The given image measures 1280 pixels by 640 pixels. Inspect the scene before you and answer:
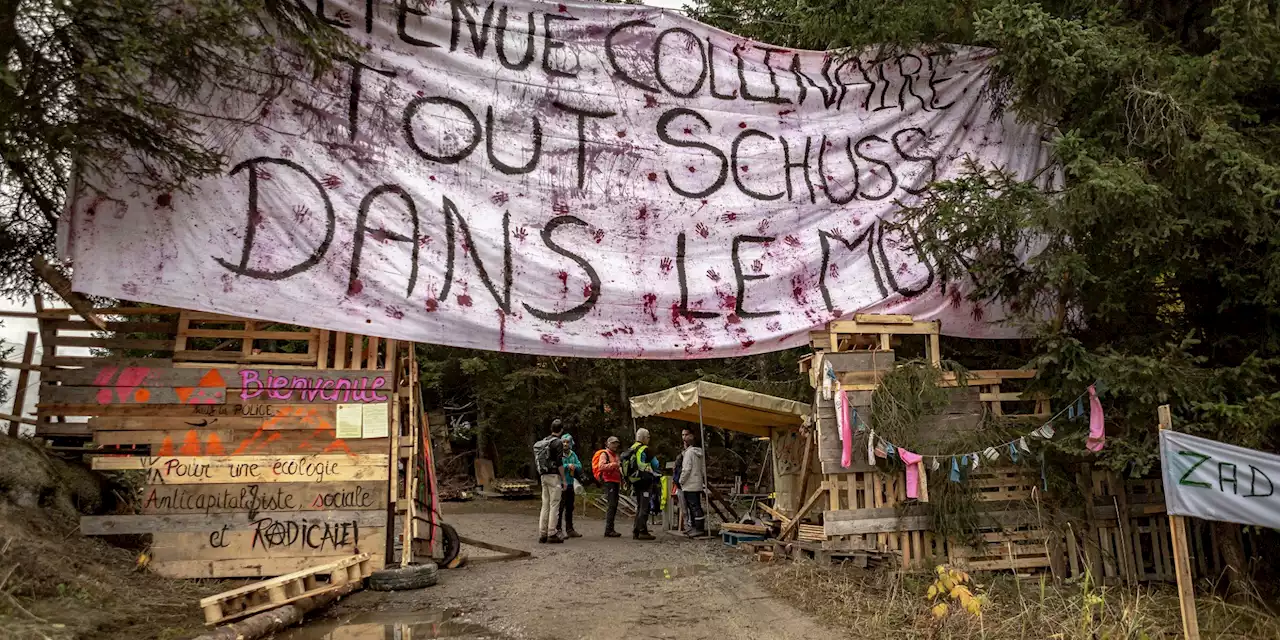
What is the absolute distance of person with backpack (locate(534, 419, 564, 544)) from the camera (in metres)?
12.0

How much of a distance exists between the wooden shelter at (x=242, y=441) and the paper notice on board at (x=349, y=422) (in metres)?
0.01

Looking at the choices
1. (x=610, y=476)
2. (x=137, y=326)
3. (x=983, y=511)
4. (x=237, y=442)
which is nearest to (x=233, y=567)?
(x=237, y=442)

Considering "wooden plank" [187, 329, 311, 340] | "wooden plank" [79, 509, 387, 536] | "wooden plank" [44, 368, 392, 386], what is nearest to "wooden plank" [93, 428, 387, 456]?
"wooden plank" [44, 368, 392, 386]

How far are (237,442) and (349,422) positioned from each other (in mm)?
1066

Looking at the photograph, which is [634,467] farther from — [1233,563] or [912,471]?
[1233,563]

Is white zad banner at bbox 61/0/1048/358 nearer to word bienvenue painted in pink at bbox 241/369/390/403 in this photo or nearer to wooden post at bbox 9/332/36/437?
word bienvenue painted in pink at bbox 241/369/390/403

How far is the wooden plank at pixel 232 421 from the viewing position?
7.88m

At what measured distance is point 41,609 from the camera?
18.0ft

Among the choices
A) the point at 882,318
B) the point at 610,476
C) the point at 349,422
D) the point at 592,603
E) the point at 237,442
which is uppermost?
the point at 882,318

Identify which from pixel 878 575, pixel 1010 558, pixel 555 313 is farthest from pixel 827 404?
pixel 555 313

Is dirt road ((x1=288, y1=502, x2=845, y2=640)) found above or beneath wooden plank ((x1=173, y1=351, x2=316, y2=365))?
beneath

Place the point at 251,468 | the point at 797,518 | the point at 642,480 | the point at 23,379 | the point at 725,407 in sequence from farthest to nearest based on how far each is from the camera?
the point at 642,480
the point at 725,407
the point at 23,379
the point at 797,518
the point at 251,468

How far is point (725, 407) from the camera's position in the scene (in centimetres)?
1236

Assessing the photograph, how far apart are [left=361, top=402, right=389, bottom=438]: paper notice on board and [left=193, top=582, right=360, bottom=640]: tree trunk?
5.27 ft
